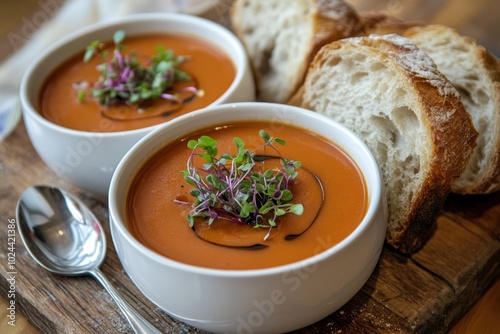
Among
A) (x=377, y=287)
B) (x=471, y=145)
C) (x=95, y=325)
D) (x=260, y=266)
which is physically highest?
(x=260, y=266)

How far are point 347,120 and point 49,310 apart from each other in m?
1.19

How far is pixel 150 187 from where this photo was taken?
76.1 inches

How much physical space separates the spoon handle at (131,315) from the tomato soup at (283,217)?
256 millimetres

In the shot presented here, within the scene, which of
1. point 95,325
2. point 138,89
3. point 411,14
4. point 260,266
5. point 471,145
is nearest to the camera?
point 260,266

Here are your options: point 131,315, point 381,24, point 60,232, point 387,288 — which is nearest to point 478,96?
point 381,24

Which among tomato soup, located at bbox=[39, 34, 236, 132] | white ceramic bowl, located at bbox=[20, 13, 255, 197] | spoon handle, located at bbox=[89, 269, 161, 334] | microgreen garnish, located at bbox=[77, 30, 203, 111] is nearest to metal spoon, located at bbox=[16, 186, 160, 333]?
spoon handle, located at bbox=[89, 269, 161, 334]

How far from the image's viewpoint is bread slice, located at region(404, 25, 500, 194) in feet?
7.11

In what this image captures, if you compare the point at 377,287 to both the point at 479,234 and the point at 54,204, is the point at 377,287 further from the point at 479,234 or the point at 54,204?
the point at 54,204

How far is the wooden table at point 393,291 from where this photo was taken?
186 centimetres

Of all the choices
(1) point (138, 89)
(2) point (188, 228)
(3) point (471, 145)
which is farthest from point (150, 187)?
(3) point (471, 145)

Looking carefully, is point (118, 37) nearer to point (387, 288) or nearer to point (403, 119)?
point (403, 119)

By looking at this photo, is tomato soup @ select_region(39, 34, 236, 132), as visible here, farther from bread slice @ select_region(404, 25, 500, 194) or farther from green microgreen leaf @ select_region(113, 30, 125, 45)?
bread slice @ select_region(404, 25, 500, 194)

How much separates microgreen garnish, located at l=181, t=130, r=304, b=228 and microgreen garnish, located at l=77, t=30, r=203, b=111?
552 mm

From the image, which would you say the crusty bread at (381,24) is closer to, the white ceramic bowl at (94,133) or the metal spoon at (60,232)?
the white ceramic bowl at (94,133)
